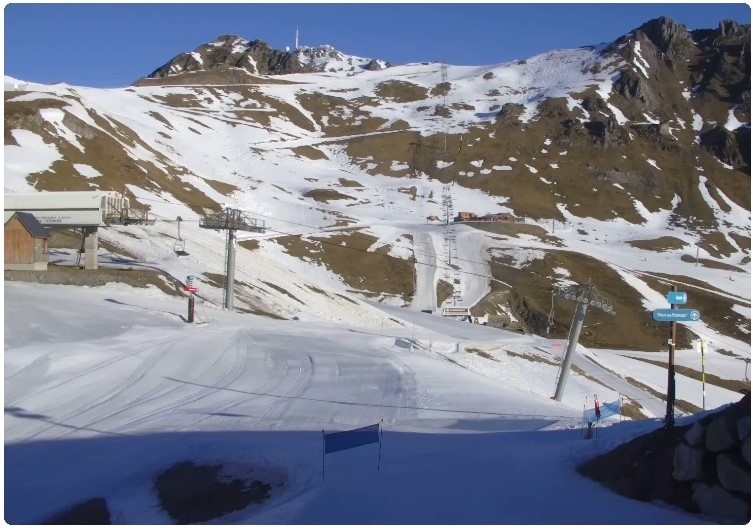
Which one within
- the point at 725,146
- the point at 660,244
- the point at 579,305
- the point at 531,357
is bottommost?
the point at 531,357

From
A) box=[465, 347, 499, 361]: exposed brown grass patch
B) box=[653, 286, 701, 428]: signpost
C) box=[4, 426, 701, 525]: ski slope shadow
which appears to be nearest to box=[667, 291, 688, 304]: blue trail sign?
box=[653, 286, 701, 428]: signpost

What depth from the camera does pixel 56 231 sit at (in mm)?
55000

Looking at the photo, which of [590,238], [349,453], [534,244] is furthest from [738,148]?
[349,453]

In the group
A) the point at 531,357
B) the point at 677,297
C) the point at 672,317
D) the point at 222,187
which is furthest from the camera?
the point at 222,187

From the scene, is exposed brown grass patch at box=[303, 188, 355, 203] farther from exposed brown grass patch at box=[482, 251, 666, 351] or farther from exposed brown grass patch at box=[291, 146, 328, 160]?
exposed brown grass patch at box=[482, 251, 666, 351]

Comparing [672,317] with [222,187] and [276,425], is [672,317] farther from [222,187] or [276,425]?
[222,187]

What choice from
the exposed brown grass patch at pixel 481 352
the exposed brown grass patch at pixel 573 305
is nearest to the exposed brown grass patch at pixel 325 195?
the exposed brown grass patch at pixel 573 305

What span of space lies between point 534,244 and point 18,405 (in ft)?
296

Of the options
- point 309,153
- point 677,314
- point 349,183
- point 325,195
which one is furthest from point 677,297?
point 309,153

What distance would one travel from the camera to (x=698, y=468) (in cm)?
1088

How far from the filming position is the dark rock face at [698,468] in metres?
10.2

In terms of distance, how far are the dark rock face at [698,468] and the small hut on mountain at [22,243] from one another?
3810cm

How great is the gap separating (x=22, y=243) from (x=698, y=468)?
40.5 m

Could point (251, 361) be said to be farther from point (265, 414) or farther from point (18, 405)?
point (18, 405)
